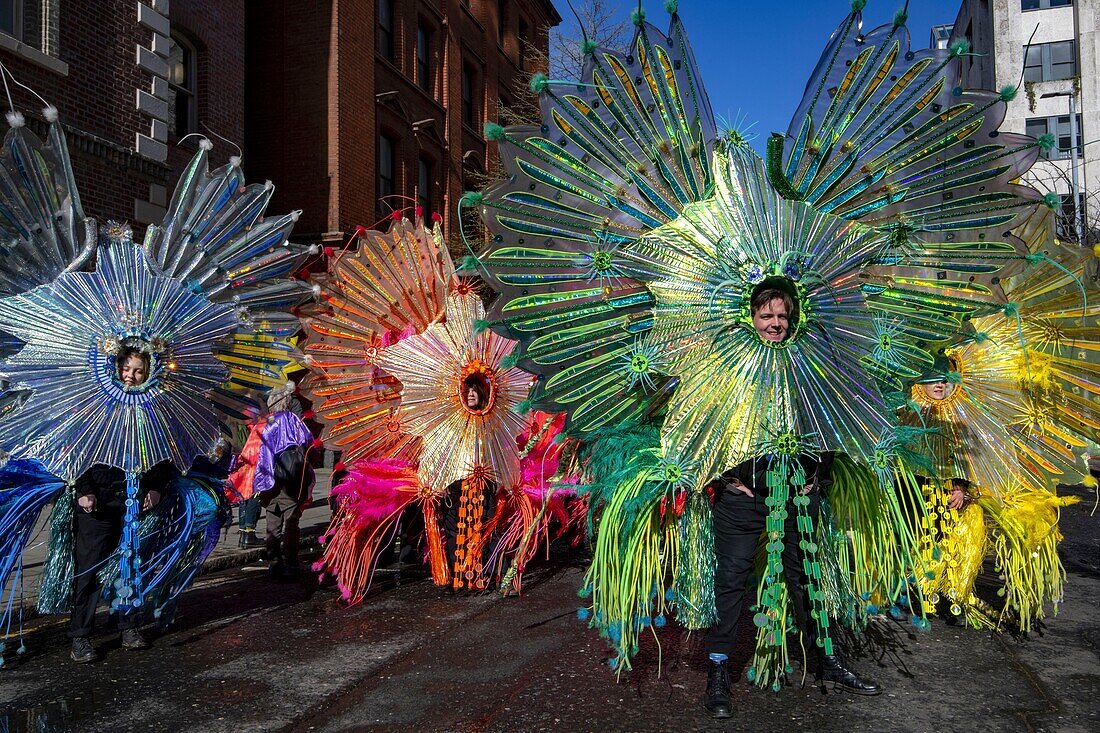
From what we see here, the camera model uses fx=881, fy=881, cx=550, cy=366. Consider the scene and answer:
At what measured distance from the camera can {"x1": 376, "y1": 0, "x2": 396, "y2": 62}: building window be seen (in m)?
19.2

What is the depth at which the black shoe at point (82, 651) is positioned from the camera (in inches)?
193

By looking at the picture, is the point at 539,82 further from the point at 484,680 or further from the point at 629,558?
the point at 484,680

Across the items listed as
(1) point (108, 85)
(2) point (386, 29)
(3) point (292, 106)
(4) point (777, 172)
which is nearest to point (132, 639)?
(4) point (777, 172)

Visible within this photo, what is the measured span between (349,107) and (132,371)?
43.4 feet

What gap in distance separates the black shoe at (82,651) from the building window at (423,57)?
17.9 metres

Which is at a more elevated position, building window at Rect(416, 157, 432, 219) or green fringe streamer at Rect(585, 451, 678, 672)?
building window at Rect(416, 157, 432, 219)

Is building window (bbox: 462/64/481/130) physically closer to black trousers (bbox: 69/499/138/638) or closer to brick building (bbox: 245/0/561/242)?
brick building (bbox: 245/0/561/242)

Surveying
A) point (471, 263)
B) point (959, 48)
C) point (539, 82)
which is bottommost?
point (471, 263)

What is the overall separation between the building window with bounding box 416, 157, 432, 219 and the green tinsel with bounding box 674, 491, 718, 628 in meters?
17.7

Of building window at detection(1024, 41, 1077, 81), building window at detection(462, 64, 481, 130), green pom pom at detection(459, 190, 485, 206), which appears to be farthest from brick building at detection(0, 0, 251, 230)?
building window at detection(1024, 41, 1077, 81)

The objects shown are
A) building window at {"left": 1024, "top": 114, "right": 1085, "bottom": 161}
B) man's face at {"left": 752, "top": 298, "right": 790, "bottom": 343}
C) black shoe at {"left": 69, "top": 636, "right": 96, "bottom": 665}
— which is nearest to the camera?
man's face at {"left": 752, "top": 298, "right": 790, "bottom": 343}

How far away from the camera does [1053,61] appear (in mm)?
35875

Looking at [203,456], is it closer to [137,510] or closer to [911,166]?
[137,510]

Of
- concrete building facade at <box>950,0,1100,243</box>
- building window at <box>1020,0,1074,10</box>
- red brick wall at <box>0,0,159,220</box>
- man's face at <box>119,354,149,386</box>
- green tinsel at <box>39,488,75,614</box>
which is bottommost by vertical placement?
green tinsel at <box>39,488,75,614</box>
